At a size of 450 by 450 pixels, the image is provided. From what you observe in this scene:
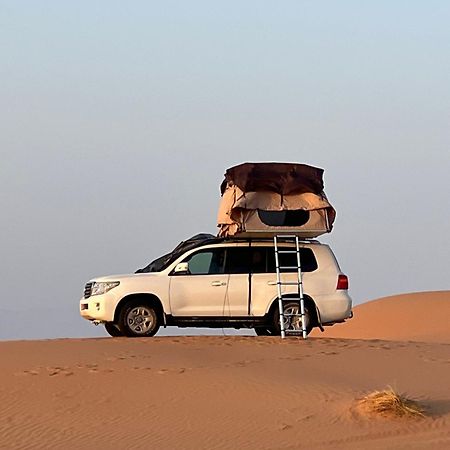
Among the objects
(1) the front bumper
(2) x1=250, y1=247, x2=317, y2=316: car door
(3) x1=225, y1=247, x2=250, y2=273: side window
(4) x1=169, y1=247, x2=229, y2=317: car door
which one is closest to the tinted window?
(2) x1=250, y1=247, x2=317, y2=316: car door

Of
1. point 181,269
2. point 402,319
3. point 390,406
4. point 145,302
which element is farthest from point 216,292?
point 402,319

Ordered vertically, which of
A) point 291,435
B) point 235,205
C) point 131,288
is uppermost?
point 235,205

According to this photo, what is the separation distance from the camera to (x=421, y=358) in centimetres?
1752

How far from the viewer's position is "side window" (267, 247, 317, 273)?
65.2 ft

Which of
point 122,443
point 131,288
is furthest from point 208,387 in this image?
point 131,288

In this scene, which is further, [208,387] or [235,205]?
[235,205]

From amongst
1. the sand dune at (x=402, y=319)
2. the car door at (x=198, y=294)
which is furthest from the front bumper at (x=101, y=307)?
the sand dune at (x=402, y=319)

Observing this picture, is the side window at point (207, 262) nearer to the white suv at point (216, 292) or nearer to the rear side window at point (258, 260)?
the white suv at point (216, 292)

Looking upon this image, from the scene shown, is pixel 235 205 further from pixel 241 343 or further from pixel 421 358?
pixel 421 358

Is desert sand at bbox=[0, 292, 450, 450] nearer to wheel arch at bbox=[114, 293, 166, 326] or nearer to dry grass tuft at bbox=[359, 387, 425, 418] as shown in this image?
dry grass tuft at bbox=[359, 387, 425, 418]

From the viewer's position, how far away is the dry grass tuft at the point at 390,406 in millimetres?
12977

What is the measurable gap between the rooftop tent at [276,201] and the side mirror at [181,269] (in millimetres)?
985

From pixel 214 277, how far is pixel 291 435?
742 cm

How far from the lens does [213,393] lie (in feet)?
46.1
